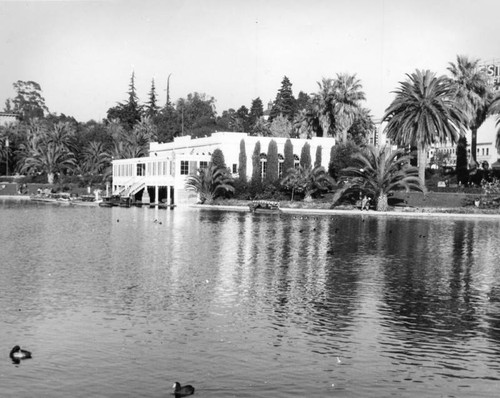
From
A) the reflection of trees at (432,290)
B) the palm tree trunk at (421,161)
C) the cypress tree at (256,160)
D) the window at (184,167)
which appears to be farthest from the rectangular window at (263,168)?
the reflection of trees at (432,290)

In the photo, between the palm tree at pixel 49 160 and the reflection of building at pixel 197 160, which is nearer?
the reflection of building at pixel 197 160

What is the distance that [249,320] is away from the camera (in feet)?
54.5

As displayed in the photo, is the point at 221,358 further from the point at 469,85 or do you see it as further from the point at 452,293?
the point at 469,85

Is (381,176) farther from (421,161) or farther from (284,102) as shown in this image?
(284,102)

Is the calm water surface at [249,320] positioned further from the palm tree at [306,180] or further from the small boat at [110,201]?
the small boat at [110,201]

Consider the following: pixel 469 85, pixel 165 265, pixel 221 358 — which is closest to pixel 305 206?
pixel 469 85

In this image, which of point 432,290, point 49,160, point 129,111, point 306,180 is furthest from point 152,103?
point 432,290

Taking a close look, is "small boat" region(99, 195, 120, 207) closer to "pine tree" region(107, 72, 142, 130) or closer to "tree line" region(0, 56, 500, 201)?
"tree line" region(0, 56, 500, 201)

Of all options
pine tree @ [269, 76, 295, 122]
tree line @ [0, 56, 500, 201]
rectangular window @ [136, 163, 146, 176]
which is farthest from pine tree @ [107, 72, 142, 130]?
rectangular window @ [136, 163, 146, 176]

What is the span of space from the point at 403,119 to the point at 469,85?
42.1 ft

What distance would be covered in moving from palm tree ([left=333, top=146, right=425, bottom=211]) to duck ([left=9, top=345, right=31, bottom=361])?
52.8 meters

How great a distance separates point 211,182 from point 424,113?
2435 centimetres

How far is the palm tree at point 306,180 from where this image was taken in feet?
243

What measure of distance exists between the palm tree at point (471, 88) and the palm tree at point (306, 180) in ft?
53.1
